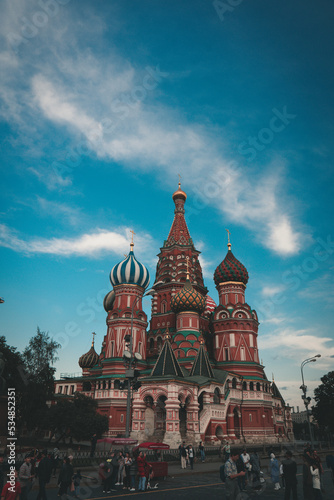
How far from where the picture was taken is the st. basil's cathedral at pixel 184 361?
108ft

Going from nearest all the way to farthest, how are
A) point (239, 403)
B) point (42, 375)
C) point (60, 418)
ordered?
point (60, 418), point (42, 375), point (239, 403)

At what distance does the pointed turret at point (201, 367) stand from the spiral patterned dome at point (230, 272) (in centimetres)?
1249

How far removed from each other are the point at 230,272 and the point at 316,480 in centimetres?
3979

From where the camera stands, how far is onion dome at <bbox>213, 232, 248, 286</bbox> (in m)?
48.4

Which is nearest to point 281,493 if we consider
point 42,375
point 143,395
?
point 143,395

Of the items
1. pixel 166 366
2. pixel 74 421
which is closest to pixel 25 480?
Answer: pixel 74 421

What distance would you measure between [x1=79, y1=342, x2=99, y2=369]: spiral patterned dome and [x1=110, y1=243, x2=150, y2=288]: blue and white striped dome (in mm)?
15122

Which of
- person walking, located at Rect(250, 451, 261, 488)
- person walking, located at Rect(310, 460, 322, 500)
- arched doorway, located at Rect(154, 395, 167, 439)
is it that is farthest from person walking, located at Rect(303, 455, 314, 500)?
arched doorway, located at Rect(154, 395, 167, 439)

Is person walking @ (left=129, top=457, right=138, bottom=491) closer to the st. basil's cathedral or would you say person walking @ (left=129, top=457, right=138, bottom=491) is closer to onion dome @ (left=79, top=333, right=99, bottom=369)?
the st. basil's cathedral

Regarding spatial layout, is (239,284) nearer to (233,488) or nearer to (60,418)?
(60,418)

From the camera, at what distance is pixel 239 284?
159ft

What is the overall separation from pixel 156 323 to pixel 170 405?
1905 cm

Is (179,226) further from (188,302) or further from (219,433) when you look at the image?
(219,433)

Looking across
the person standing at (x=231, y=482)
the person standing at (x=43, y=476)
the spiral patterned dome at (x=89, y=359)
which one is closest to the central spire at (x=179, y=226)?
the spiral patterned dome at (x=89, y=359)
